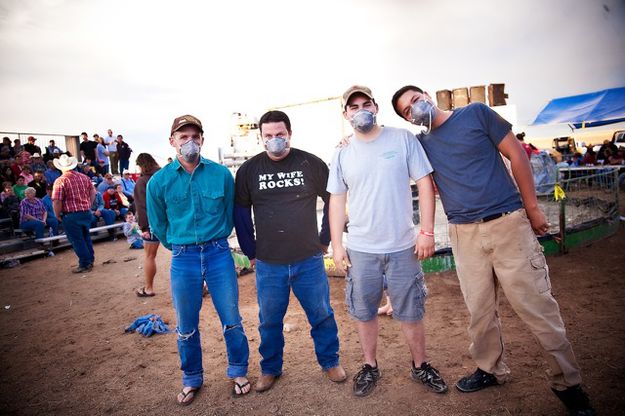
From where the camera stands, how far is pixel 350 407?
2848 millimetres

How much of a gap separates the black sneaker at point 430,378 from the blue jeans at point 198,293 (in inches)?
61.3

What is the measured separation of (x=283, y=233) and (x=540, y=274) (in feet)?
6.38

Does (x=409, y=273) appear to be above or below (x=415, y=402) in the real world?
above

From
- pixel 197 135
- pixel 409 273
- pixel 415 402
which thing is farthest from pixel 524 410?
pixel 197 135

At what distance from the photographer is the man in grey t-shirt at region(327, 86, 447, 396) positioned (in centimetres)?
273

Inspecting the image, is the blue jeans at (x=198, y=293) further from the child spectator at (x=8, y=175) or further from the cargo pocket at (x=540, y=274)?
the child spectator at (x=8, y=175)

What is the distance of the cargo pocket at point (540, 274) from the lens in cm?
245

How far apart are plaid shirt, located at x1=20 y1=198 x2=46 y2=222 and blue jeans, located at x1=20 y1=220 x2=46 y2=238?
4.7 inches

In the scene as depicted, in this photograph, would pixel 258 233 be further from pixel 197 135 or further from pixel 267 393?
pixel 267 393

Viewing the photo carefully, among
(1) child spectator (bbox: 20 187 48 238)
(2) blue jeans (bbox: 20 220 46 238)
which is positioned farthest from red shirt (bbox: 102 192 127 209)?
(2) blue jeans (bbox: 20 220 46 238)

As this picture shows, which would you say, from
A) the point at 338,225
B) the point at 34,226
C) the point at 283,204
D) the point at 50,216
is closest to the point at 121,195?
the point at 50,216

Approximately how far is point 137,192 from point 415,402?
181 inches

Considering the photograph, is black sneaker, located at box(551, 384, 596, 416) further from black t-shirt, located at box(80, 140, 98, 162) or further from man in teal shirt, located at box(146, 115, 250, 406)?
black t-shirt, located at box(80, 140, 98, 162)

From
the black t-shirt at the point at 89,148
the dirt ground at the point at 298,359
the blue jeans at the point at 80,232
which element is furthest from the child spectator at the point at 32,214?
the black t-shirt at the point at 89,148
